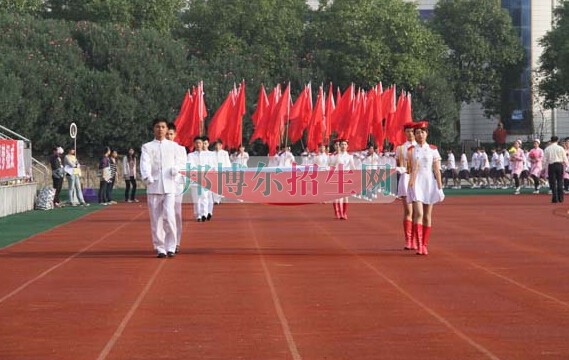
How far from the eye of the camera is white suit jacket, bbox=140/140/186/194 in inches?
758

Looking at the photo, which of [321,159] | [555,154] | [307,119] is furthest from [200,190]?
[307,119]

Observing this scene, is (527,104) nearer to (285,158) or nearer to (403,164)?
(285,158)

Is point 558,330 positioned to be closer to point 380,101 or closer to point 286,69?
point 380,101

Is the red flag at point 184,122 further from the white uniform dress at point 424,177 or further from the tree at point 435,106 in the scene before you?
the tree at point 435,106

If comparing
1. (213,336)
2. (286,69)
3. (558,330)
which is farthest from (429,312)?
(286,69)

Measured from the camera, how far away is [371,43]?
233ft

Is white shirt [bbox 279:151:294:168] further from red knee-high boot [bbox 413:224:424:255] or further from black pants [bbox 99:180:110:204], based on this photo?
red knee-high boot [bbox 413:224:424:255]

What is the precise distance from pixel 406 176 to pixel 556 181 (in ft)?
65.3

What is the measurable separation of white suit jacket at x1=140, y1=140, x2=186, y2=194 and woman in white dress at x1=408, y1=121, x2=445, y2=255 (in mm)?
3329

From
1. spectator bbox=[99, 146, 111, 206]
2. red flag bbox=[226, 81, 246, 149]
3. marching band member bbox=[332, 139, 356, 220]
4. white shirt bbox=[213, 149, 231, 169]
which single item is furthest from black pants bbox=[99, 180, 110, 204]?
marching band member bbox=[332, 139, 356, 220]

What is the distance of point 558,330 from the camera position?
444 inches

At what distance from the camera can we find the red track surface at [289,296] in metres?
10.6

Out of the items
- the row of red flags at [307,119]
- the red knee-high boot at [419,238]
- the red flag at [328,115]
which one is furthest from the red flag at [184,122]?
the red knee-high boot at [419,238]

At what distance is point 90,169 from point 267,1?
13.6 m
